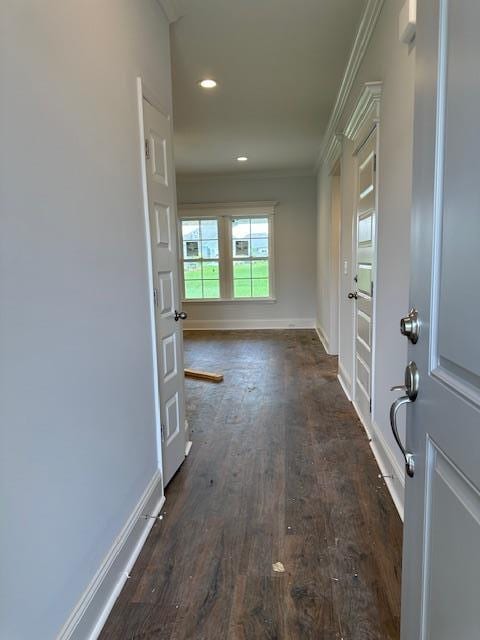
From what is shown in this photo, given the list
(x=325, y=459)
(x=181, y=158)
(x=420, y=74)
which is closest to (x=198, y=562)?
(x=325, y=459)

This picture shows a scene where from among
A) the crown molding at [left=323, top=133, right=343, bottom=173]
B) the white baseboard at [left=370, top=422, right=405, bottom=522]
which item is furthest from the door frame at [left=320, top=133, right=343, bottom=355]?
the white baseboard at [left=370, top=422, right=405, bottom=522]

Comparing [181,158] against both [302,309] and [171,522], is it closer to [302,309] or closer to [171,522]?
[302,309]

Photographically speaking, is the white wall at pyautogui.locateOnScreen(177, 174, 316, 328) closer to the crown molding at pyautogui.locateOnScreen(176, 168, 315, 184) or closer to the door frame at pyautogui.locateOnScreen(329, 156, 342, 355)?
the crown molding at pyautogui.locateOnScreen(176, 168, 315, 184)

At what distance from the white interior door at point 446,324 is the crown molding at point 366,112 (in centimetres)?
161

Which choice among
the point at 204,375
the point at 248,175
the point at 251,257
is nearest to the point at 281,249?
the point at 251,257

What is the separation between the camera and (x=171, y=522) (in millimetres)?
1999

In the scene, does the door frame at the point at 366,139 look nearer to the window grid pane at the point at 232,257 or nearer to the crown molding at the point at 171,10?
the crown molding at the point at 171,10

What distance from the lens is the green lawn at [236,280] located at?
7438 millimetres

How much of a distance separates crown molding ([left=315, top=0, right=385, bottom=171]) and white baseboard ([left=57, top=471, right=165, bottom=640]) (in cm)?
282

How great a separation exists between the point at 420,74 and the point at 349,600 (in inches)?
65.3

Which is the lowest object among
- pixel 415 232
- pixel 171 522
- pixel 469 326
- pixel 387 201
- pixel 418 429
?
pixel 171 522

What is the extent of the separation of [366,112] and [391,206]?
89 centimetres

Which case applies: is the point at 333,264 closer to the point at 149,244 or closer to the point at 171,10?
the point at 171,10

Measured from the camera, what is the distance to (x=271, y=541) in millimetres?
1829
